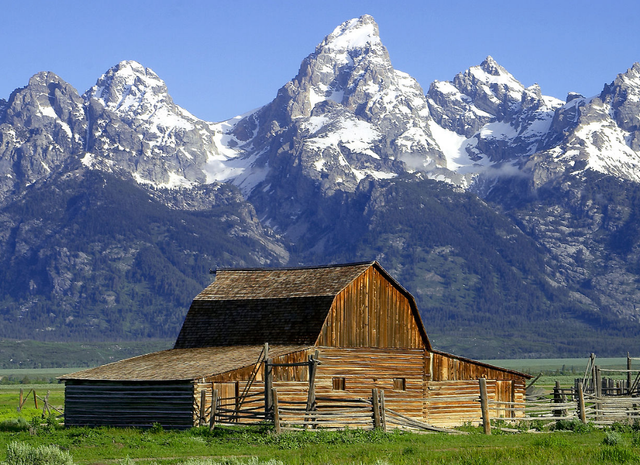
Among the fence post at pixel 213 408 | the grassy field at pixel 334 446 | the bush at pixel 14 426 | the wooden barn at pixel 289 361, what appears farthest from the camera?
the bush at pixel 14 426

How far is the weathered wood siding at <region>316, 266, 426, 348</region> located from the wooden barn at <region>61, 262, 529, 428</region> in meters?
0.06

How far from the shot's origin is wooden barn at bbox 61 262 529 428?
4922 centimetres

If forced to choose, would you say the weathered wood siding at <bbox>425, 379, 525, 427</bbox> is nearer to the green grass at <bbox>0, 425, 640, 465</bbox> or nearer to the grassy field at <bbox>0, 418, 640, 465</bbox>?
the grassy field at <bbox>0, 418, 640, 465</bbox>

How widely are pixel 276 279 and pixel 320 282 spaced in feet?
12.9

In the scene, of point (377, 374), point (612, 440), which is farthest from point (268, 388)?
point (612, 440)

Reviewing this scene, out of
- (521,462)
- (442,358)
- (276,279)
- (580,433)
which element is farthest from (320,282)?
(521,462)

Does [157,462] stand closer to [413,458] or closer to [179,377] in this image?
[413,458]

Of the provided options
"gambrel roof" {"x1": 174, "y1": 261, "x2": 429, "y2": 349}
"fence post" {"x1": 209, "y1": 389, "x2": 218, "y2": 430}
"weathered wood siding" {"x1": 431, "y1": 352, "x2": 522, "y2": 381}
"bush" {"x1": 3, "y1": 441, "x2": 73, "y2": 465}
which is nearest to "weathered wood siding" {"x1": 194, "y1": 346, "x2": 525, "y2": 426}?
"weathered wood siding" {"x1": 431, "y1": 352, "x2": 522, "y2": 381}

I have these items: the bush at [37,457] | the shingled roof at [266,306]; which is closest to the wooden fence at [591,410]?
the shingled roof at [266,306]

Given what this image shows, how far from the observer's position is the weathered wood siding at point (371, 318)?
55.1 metres

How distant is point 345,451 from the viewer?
36.8 m

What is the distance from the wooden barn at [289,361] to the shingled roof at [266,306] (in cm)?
8

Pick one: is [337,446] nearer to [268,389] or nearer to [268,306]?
[268,389]

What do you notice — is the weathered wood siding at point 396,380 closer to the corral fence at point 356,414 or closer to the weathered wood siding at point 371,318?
the weathered wood siding at point 371,318
